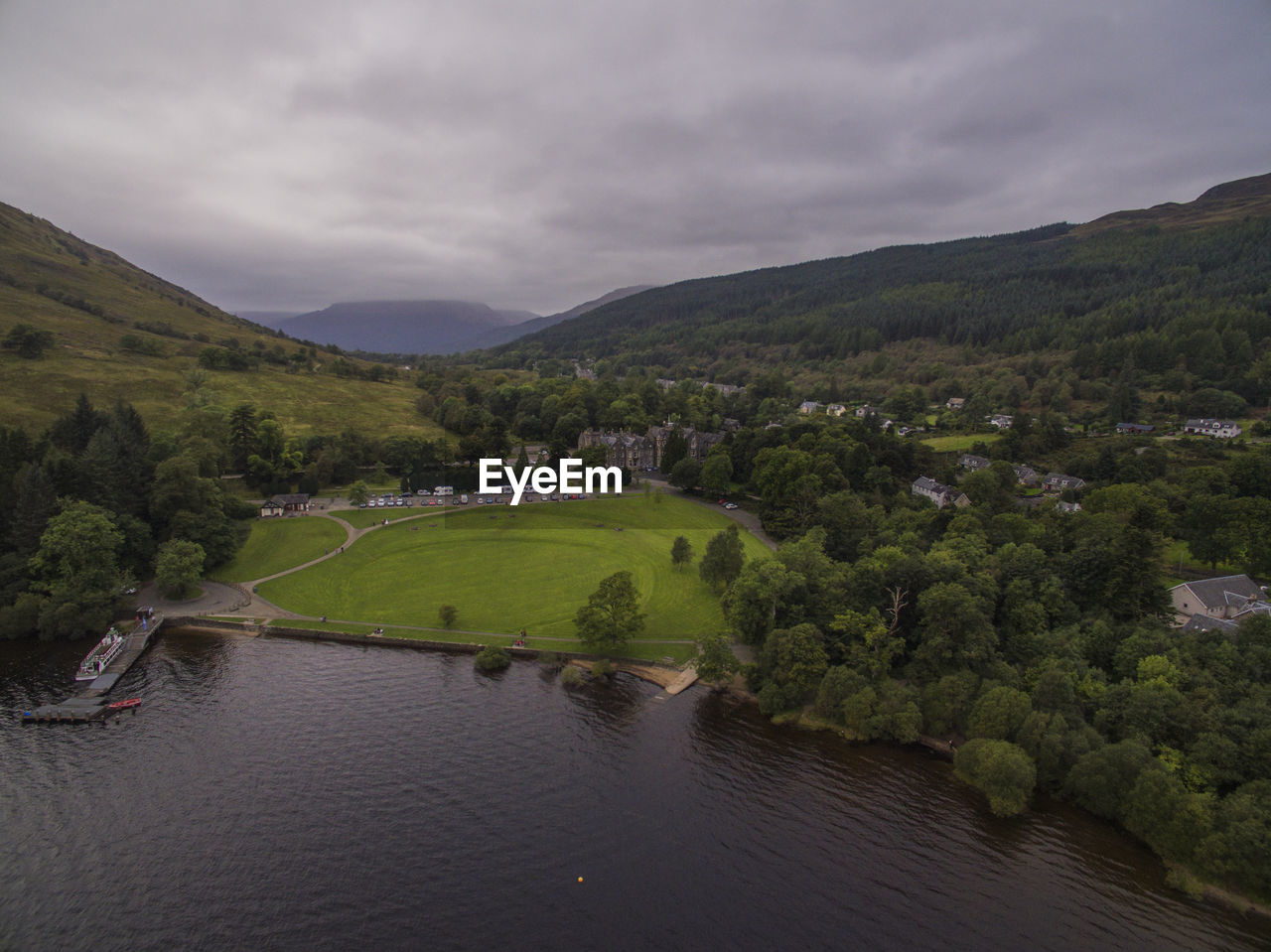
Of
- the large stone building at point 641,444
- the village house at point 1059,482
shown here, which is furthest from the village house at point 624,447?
the village house at point 1059,482

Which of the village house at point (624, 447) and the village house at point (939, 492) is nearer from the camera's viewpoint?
the village house at point (939, 492)

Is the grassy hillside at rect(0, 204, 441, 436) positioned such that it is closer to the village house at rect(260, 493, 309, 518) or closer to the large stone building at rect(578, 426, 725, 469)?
the village house at rect(260, 493, 309, 518)

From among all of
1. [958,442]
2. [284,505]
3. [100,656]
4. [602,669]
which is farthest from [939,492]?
[100,656]

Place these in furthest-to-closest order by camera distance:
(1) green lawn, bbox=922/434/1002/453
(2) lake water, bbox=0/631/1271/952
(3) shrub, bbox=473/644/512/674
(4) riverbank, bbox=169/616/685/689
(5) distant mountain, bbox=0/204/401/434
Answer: (1) green lawn, bbox=922/434/1002/453 → (5) distant mountain, bbox=0/204/401/434 → (4) riverbank, bbox=169/616/685/689 → (3) shrub, bbox=473/644/512/674 → (2) lake water, bbox=0/631/1271/952

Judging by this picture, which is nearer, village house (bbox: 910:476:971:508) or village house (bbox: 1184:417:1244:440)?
village house (bbox: 910:476:971:508)

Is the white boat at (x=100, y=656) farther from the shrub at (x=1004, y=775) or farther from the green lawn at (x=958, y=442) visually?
the green lawn at (x=958, y=442)

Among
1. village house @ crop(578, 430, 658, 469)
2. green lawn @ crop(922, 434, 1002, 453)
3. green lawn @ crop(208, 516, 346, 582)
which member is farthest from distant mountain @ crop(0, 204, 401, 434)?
green lawn @ crop(922, 434, 1002, 453)

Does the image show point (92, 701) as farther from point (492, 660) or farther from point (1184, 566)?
point (1184, 566)
